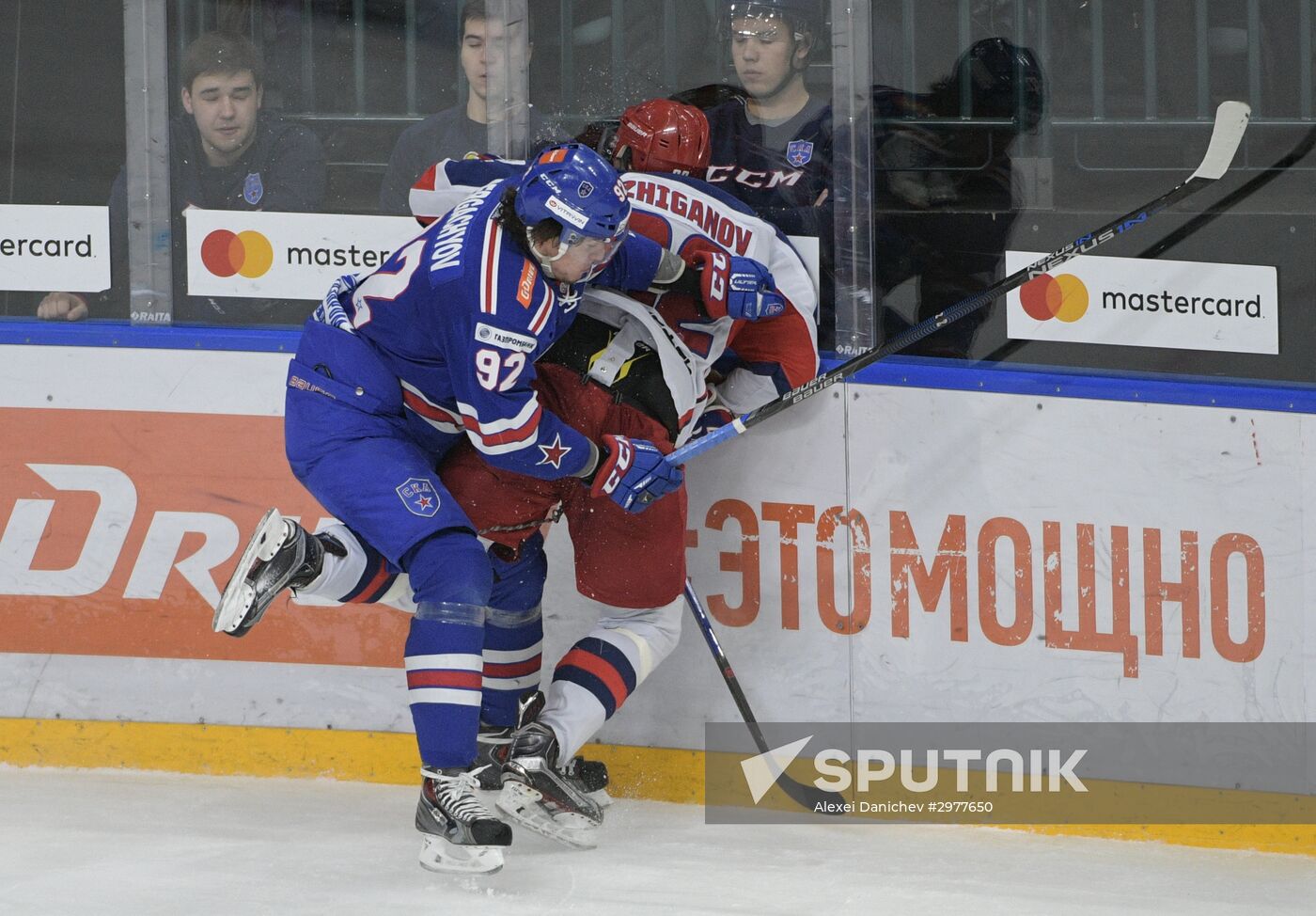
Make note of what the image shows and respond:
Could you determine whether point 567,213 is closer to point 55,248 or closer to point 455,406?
point 455,406

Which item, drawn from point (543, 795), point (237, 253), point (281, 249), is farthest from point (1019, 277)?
point (237, 253)

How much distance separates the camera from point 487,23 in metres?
3.48

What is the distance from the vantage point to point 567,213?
2744mm

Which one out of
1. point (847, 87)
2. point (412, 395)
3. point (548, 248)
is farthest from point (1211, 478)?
point (412, 395)

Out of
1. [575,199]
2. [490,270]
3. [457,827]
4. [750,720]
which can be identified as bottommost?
[457,827]

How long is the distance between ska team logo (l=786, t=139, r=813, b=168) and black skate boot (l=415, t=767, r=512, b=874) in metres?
1.35

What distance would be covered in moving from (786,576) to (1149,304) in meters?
0.87

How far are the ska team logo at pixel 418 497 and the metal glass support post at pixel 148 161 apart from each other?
1.00 meters

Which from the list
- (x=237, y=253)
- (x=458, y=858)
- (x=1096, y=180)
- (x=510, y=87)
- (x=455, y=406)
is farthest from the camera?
(x=237, y=253)

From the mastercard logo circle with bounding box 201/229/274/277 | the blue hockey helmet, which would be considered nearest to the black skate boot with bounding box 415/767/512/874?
the blue hockey helmet

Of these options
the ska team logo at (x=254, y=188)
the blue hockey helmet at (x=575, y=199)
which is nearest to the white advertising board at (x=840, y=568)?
the ska team logo at (x=254, y=188)

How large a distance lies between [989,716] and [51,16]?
244cm

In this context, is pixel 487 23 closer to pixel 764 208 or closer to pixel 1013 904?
pixel 764 208

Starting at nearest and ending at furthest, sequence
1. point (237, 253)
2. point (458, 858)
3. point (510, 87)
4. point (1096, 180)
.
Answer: point (458, 858) → point (1096, 180) → point (510, 87) → point (237, 253)
